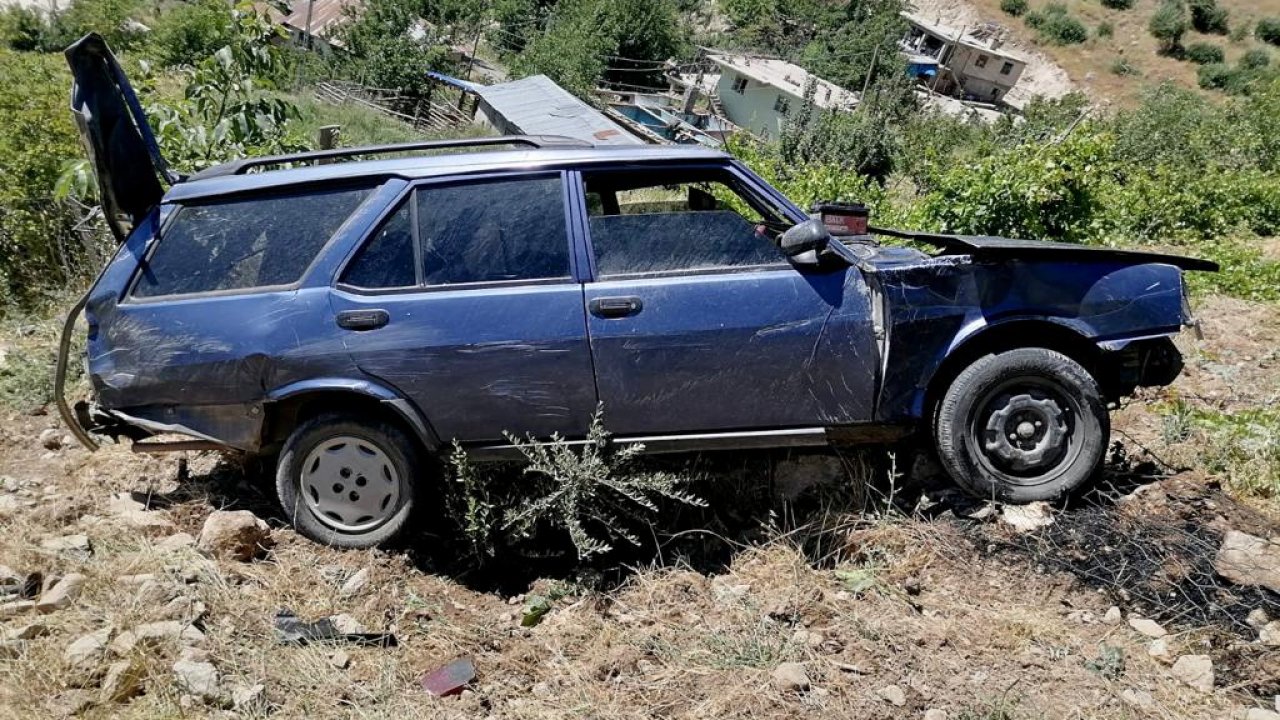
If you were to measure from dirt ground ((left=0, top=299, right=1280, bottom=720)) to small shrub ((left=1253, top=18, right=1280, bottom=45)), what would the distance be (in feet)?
244

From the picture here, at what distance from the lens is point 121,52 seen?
846cm

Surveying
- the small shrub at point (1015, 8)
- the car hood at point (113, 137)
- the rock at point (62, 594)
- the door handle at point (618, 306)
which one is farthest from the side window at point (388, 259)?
the small shrub at point (1015, 8)

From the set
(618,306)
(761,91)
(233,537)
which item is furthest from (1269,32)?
(233,537)

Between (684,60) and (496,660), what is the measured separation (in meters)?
52.8

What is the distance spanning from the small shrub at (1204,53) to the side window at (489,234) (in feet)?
234

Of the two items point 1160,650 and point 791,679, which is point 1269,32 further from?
point 791,679

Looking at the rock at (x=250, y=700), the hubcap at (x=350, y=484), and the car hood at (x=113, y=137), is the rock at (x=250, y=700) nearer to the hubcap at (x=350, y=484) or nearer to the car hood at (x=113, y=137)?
the hubcap at (x=350, y=484)

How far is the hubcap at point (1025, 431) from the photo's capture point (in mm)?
3930

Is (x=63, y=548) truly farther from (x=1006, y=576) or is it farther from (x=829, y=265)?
(x=1006, y=576)

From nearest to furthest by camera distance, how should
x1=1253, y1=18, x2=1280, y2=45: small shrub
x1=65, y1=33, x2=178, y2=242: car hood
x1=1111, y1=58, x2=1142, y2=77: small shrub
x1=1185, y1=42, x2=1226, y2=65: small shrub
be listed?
x1=65, y1=33, x2=178, y2=242: car hood
x1=1185, y1=42, x2=1226, y2=65: small shrub
x1=1111, y1=58, x2=1142, y2=77: small shrub
x1=1253, y1=18, x2=1280, y2=45: small shrub

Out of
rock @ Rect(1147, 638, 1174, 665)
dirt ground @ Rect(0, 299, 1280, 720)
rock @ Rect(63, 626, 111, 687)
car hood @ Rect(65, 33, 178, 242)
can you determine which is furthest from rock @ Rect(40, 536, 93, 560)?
rock @ Rect(1147, 638, 1174, 665)

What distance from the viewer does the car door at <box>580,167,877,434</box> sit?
3758mm

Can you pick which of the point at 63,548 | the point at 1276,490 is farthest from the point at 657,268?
the point at 1276,490

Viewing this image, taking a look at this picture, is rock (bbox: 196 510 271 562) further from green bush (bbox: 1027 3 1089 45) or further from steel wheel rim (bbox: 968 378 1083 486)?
green bush (bbox: 1027 3 1089 45)
